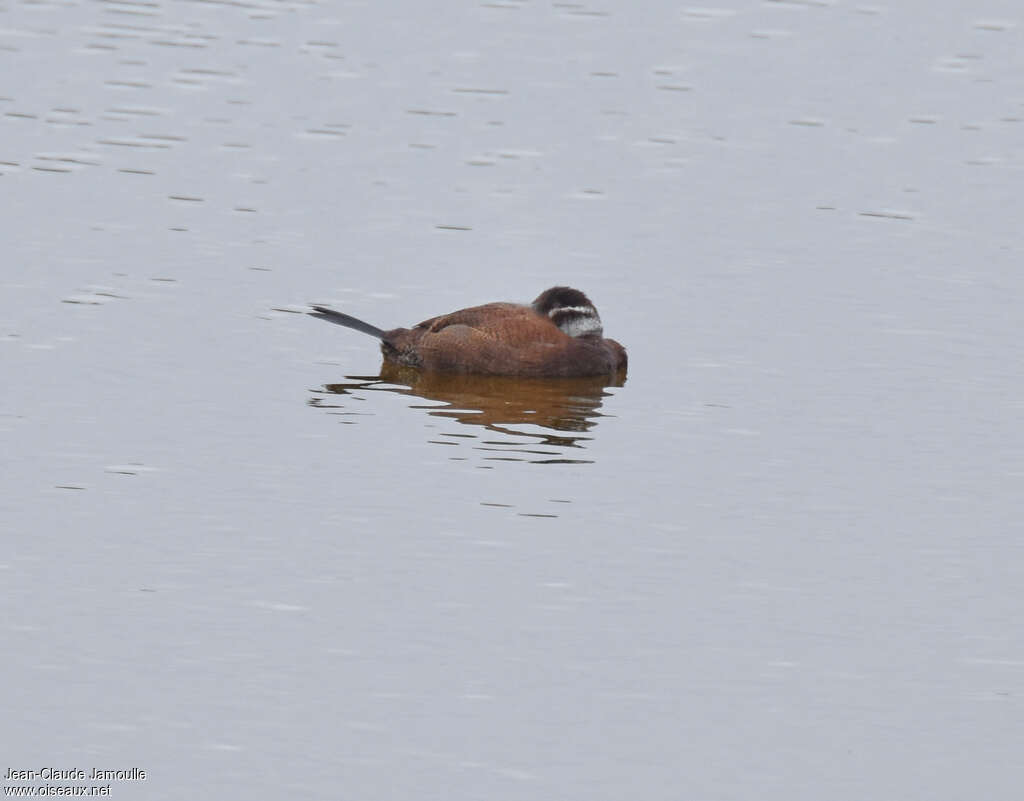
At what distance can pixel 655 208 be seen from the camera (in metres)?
18.6

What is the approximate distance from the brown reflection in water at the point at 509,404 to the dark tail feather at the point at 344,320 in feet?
0.93

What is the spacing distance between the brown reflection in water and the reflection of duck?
8 cm

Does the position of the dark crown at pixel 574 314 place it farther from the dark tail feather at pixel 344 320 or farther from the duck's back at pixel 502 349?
the dark tail feather at pixel 344 320

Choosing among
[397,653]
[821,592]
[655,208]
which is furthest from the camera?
[655,208]

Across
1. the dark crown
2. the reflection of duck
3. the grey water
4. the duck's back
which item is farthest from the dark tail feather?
the dark crown

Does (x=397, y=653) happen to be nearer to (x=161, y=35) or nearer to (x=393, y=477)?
(x=393, y=477)

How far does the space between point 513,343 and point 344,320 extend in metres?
1.31

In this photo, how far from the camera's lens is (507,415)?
13625 mm

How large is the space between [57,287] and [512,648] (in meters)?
7.59

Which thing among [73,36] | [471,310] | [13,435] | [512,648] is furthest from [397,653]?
[73,36]

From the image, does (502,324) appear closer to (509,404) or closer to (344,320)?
(509,404)

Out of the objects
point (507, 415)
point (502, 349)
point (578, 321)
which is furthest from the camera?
point (578, 321)

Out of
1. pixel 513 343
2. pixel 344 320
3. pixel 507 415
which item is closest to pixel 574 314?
pixel 513 343

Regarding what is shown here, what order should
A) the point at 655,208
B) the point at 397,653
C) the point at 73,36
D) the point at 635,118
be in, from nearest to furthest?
the point at 397,653 < the point at 655,208 < the point at 635,118 < the point at 73,36
